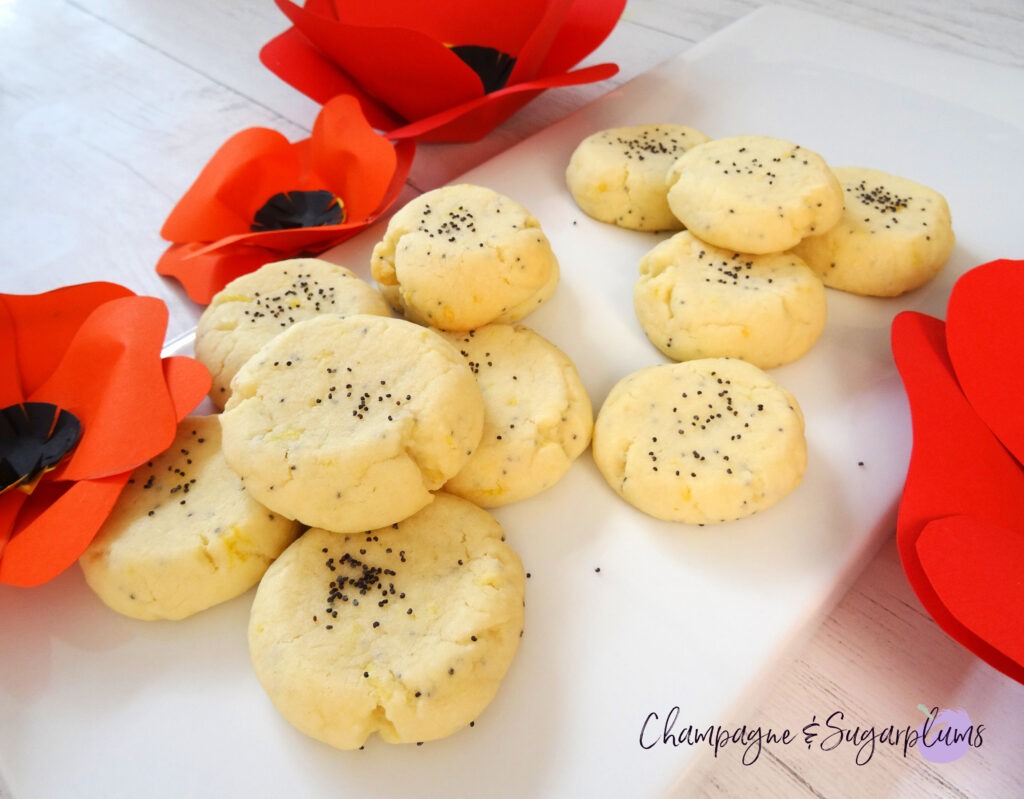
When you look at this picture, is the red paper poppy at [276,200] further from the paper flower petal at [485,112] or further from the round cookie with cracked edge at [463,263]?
the round cookie with cracked edge at [463,263]

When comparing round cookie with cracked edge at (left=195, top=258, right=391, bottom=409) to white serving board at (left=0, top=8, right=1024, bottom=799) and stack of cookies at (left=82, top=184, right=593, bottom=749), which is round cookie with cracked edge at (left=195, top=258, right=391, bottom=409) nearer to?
stack of cookies at (left=82, top=184, right=593, bottom=749)

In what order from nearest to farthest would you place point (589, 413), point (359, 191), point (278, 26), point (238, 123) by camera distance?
point (589, 413), point (359, 191), point (238, 123), point (278, 26)

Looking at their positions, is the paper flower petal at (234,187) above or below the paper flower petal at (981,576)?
above

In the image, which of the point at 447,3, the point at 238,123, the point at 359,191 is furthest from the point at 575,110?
the point at 238,123

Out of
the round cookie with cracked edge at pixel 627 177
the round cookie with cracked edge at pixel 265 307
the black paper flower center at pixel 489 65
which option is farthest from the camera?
the black paper flower center at pixel 489 65

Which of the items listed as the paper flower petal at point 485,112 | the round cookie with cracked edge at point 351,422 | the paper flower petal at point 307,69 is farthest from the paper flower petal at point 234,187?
the round cookie with cracked edge at point 351,422

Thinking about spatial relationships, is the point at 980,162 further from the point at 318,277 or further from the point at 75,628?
the point at 75,628
